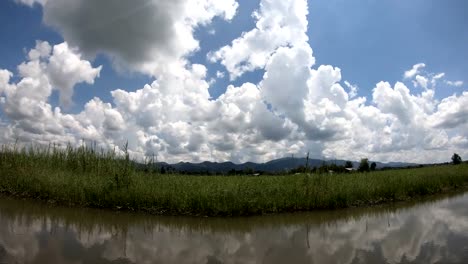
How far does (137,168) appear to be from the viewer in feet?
59.7

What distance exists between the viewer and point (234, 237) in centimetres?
802

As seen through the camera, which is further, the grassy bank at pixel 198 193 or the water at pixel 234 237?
the grassy bank at pixel 198 193

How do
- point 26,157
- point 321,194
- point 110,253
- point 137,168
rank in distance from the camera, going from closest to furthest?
point 110,253 < point 321,194 < point 137,168 < point 26,157

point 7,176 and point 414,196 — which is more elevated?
point 7,176

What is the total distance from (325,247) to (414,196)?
10.5m

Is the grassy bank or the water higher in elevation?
the grassy bank

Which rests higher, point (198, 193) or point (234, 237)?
point (198, 193)

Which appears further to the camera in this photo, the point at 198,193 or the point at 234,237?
the point at 198,193

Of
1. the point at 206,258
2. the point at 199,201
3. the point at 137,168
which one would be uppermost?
the point at 137,168

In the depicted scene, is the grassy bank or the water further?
the grassy bank

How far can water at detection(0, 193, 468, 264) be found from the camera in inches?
246

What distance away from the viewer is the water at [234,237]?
20.5ft

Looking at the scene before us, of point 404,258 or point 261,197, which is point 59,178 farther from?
point 404,258

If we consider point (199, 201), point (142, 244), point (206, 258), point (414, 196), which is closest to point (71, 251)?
point (142, 244)
